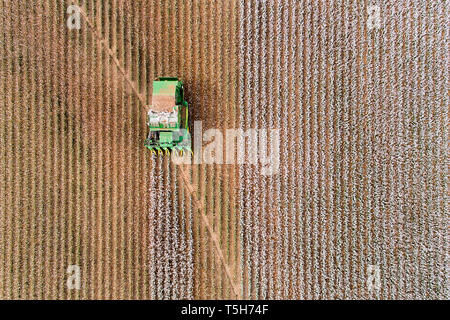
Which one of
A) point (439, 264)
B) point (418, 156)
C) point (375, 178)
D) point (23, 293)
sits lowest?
point (23, 293)

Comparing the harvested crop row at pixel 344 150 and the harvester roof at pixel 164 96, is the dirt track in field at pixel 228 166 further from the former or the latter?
the harvester roof at pixel 164 96

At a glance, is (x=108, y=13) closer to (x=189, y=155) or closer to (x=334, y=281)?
(x=189, y=155)

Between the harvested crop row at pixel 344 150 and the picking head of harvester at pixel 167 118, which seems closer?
the picking head of harvester at pixel 167 118

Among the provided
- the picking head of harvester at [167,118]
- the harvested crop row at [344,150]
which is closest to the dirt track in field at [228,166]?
the harvested crop row at [344,150]

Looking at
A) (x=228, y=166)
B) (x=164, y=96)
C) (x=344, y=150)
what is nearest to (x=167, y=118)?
(x=164, y=96)

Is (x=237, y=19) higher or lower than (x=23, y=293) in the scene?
higher

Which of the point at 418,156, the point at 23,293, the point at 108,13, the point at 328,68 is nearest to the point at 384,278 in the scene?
the point at 418,156
